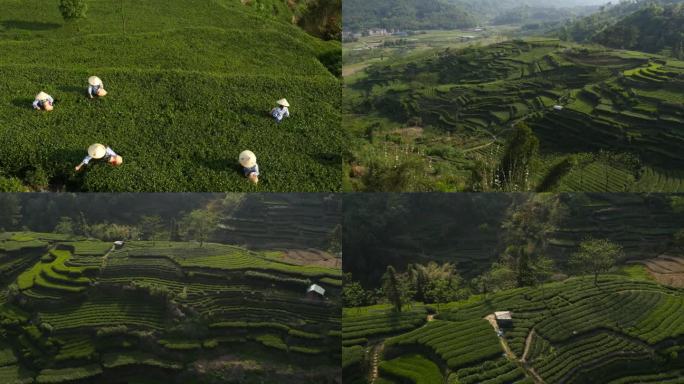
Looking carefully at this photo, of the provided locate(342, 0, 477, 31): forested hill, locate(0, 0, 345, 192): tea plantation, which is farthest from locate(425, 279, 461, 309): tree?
locate(342, 0, 477, 31): forested hill

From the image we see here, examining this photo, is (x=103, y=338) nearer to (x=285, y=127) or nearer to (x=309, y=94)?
(x=285, y=127)

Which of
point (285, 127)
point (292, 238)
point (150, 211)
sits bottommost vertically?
point (292, 238)

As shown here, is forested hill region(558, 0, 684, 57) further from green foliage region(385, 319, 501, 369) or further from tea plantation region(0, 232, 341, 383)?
tea plantation region(0, 232, 341, 383)

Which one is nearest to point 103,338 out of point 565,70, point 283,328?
point 283,328

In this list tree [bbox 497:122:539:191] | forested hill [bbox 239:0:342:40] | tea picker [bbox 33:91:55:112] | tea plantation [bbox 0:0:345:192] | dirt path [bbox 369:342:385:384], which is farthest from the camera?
forested hill [bbox 239:0:342:40]

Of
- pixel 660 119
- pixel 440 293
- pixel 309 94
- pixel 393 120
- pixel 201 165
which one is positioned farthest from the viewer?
pixel 393 120
